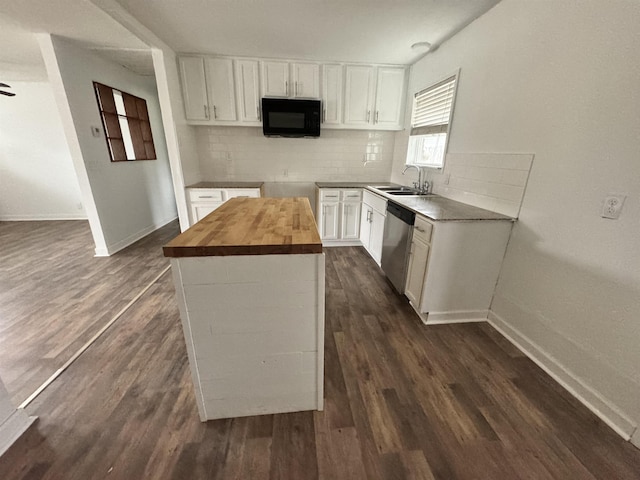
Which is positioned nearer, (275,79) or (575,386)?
(575,386)

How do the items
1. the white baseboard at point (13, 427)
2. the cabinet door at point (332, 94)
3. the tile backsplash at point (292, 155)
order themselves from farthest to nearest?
1. the tile backsplash at point (292, 155)
2. the cabinet door at point (332, 94)
3. the white baseboard at point (13, 427)

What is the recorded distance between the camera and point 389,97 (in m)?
3.56

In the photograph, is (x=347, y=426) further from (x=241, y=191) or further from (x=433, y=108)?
(x=433, y=108)

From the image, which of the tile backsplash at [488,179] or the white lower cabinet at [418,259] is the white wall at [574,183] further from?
the white lower cabinet at [418,259]

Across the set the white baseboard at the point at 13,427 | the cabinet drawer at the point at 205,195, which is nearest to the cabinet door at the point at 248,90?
the cabinet drawer at the point at 205,195

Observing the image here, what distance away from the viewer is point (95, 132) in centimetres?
316

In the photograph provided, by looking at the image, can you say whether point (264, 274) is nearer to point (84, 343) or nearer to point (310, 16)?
point (84, 343)

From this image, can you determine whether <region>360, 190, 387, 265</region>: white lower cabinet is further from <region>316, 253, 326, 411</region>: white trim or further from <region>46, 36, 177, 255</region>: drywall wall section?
<region>46, 36, 177, 255</region>: drywall wall section

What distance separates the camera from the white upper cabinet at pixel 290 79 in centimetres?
330

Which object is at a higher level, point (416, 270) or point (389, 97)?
point (389, 97)

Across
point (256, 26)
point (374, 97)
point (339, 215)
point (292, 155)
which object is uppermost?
point (256, 26)

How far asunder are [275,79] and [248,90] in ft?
1.24

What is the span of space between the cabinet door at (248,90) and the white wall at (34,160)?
146 inches

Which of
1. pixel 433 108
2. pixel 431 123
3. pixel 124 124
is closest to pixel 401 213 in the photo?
pixel 431 123
